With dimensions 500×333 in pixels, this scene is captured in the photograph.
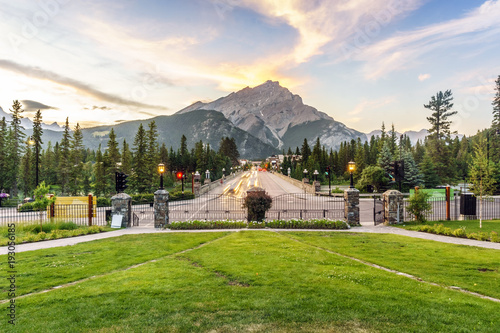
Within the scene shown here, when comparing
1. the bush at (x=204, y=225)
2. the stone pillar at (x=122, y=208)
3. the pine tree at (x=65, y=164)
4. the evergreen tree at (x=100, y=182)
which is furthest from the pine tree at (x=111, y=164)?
the bush at (x=204, y=225)

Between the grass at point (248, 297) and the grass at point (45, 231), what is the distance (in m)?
4.10

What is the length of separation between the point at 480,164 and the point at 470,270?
12.6 m

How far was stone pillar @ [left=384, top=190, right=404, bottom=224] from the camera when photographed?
1778 centimetres

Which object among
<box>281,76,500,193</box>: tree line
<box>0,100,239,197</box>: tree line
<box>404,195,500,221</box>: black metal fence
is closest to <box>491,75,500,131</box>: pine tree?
<box>281,76,500,193</box>: tree line

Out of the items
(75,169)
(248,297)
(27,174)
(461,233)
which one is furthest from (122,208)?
(27,174)

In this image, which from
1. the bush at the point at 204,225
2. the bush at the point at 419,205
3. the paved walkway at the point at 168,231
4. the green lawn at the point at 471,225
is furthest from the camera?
the bush at the point at 419,205

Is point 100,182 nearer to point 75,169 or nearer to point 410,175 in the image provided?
point 75,169

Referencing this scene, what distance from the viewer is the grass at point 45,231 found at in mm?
13734

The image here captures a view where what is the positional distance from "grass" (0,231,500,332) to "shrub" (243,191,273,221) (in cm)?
745

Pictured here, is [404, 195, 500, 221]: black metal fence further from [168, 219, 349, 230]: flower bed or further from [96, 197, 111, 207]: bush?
[96, 197, 111, 207]: bush

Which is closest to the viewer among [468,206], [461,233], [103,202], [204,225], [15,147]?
[461,233]

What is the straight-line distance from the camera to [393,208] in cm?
1788

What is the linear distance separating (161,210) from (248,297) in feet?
42.5

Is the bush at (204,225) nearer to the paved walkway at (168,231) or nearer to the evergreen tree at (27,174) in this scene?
the paved walkway at (168,231)
